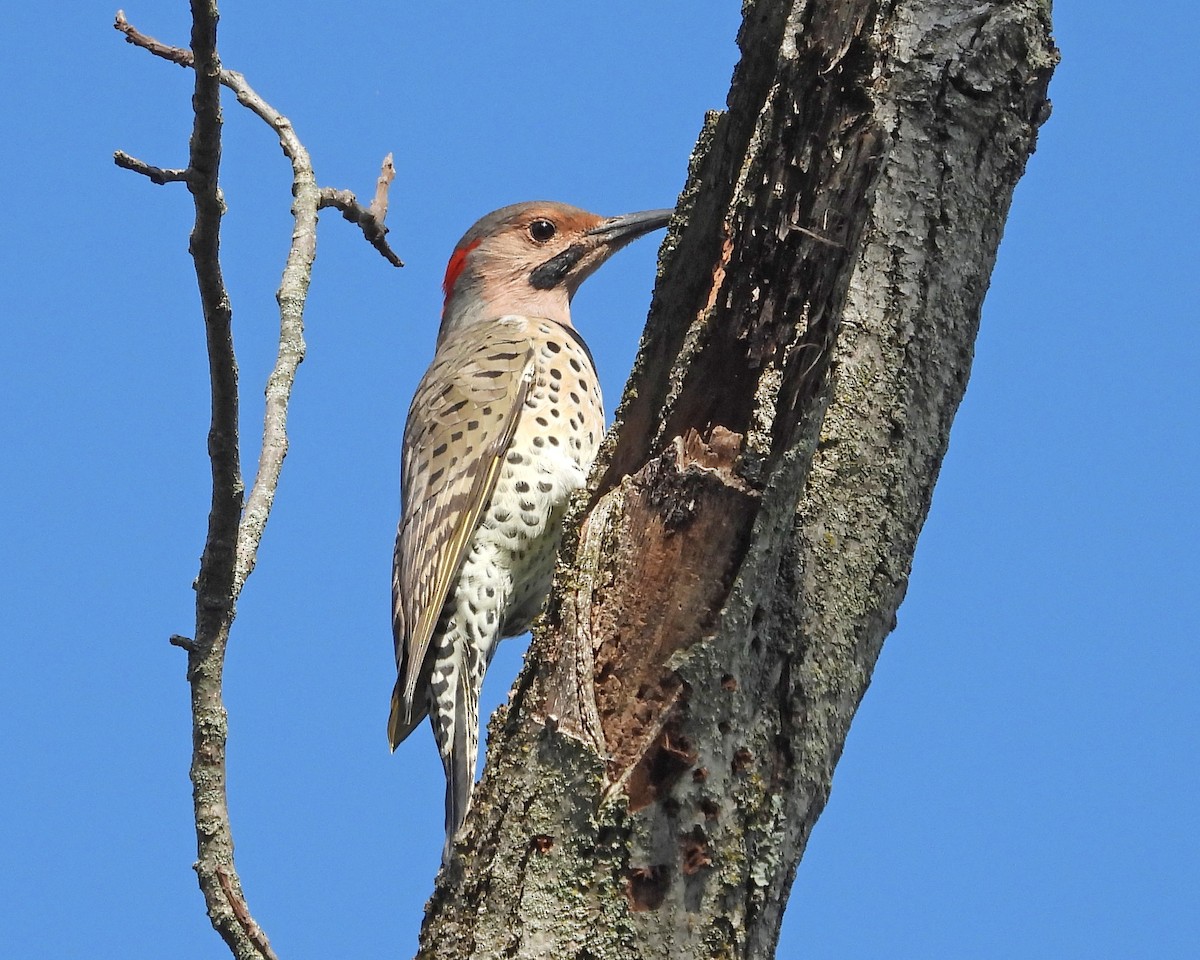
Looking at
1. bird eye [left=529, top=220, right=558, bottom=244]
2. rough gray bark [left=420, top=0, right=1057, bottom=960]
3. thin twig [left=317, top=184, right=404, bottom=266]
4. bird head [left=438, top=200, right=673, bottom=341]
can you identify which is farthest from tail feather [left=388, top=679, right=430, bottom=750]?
rough gray bark [left=420, top=0, right=1057, bottom=960]

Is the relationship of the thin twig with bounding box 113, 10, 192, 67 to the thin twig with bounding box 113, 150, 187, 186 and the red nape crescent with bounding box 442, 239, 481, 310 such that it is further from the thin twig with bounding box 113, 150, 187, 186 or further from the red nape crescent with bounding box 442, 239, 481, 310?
the red nape crescent with bounding box 442, 239, 481, 310

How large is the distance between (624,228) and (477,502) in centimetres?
192

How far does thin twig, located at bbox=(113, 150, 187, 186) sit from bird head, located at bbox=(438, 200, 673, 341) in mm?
3410

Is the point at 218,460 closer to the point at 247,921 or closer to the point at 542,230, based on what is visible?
the point at 247,921

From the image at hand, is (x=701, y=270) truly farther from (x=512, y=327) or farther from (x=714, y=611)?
(x=512, y=327)

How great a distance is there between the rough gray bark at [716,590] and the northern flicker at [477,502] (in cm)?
238

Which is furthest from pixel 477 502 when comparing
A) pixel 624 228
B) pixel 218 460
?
pixel 218 460

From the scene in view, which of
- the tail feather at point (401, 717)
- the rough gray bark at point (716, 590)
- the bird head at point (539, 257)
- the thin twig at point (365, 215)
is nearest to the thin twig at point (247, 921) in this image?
the rough gray bark at point (716, 590)

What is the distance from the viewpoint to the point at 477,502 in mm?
5812

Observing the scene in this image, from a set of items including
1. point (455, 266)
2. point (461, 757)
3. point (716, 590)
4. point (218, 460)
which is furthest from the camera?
point (455, 266)

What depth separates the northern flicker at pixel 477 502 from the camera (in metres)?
5.57

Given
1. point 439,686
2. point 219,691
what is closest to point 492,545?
point 439,686

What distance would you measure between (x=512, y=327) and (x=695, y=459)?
3938mm

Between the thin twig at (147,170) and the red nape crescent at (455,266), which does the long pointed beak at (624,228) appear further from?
the thin twig at (147,170)
